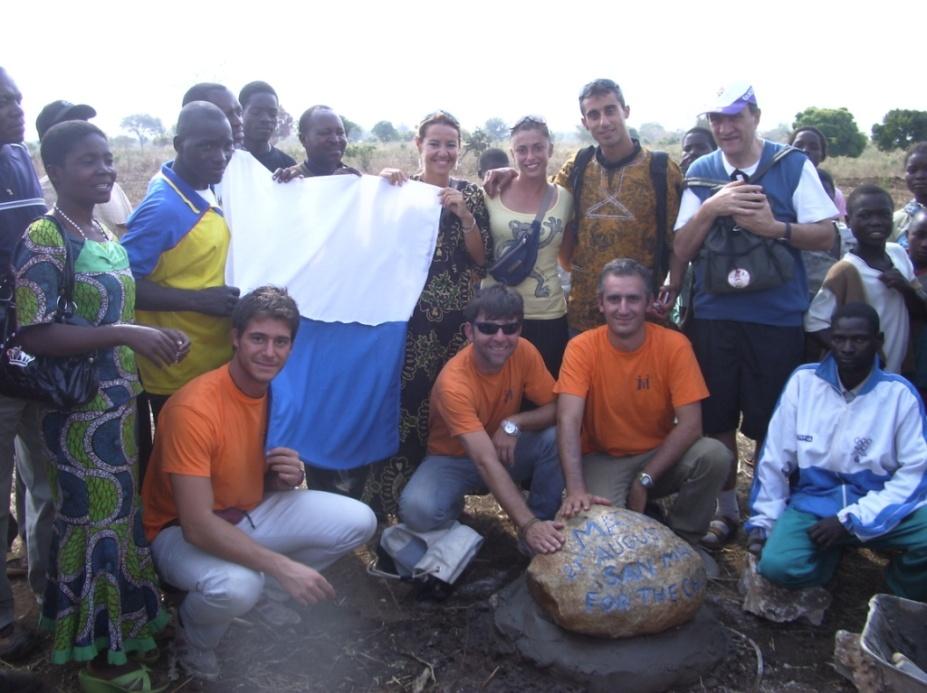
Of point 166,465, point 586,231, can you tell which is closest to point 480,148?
point 586,231

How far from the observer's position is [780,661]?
349 centimetres

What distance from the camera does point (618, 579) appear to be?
132 inches

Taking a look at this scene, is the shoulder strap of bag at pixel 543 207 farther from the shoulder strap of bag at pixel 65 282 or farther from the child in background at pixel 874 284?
the shoulder strap of bag at pixel 65 282

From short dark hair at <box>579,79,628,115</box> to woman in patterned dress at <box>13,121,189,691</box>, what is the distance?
2.39 m

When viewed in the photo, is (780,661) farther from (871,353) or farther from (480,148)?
(480,148)

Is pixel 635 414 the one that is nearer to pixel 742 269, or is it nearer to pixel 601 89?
pixel 742 269

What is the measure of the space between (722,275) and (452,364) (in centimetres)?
144

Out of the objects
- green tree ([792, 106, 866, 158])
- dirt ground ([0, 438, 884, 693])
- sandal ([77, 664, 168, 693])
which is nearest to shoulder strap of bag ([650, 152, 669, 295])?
dirt ground ([0, 438, 884, 693])

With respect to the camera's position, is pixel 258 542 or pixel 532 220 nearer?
pixel 258 542

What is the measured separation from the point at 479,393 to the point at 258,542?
1.30m

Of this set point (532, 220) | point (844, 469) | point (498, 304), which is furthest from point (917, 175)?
point (498, 304)

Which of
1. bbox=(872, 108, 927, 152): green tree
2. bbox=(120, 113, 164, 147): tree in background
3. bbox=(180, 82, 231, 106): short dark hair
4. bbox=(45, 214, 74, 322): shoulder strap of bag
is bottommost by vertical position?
bbox=(45, 214, 74, 322): shoulder strap of bag

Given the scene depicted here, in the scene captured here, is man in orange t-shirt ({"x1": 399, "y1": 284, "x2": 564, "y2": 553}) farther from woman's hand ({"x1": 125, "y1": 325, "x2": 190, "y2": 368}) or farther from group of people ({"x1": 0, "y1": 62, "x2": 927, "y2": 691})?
woman's hand ({"x1": 125, "y1": 325, "x2": 190, "y2": 368})

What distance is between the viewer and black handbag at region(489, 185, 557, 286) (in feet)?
14.3
